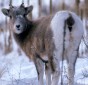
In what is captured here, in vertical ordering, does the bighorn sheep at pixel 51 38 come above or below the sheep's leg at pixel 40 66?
above

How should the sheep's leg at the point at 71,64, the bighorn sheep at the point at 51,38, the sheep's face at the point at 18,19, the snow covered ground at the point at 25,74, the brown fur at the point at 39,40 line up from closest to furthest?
the bighorn sheep at the point at 51,38 < the brown fur at the point at 39,40 < the sheep's leg at the point at 71,64 < the sheep's face at the point at 18,19 < the snow covered ground at the point at 25,74

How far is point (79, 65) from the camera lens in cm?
1133

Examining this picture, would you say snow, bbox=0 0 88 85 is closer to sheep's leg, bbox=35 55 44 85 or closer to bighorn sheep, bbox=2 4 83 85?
sheep's leg, bbox=35 55 44 85

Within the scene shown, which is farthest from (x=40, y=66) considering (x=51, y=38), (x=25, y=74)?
(x=25, y=74)

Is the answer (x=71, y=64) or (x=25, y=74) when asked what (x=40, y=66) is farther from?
(x=25, y=74)

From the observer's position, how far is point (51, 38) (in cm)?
820

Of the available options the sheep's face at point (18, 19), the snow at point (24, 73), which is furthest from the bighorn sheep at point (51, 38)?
the snow at point (24, 73)

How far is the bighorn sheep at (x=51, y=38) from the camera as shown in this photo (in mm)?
8117

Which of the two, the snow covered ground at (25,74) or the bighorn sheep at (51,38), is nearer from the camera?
the bighorn sheep at (51,38)

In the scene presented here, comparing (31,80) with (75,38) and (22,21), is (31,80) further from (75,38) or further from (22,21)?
(75,38)

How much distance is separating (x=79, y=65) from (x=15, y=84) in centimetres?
237

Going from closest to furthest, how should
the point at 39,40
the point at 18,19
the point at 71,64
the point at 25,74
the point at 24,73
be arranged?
the point at 71,64, the point at 39,40, the point at 18,19, the point at 25,74, the point at 24,73

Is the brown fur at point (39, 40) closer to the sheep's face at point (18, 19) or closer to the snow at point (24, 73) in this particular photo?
the sheep's face at point (18, 19)

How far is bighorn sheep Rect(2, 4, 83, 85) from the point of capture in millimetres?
8117
